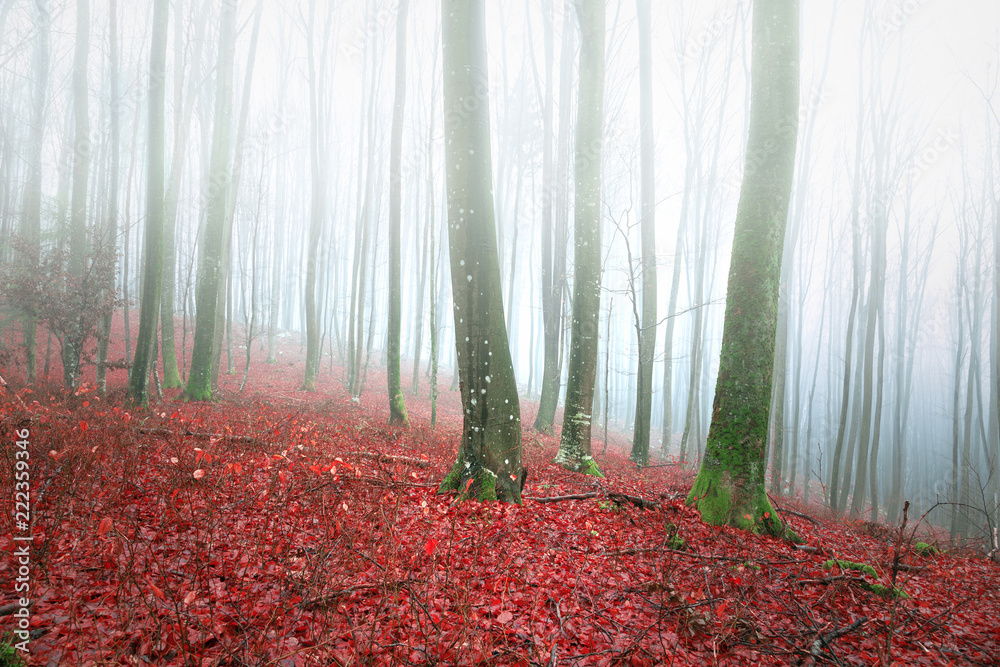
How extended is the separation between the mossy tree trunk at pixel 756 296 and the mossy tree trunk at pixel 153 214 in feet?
33.6

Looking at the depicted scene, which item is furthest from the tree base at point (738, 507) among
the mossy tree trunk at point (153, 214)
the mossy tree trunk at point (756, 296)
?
the mossy tree trunk at point (153, 214)

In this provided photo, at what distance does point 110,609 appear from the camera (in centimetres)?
221

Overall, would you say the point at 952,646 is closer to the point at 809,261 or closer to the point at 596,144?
the point at 596,144

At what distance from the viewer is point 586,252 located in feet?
24.4

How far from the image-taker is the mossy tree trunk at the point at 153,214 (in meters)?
7.86

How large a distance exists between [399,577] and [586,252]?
20.2 ft

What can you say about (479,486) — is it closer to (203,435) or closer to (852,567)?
(852,567)

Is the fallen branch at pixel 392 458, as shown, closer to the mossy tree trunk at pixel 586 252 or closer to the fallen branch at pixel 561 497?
the fallen branch at pixel 561 497

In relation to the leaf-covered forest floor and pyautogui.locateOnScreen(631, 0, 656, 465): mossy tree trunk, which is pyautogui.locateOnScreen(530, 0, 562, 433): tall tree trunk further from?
the leaf-covered forest floor

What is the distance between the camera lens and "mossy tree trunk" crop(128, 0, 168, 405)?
7.86m

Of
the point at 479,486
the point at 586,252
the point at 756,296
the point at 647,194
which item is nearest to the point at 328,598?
the point at 479,486
